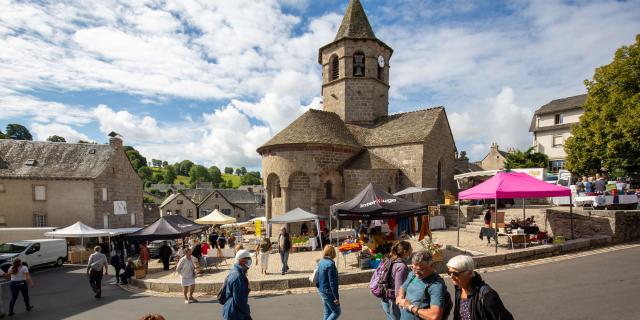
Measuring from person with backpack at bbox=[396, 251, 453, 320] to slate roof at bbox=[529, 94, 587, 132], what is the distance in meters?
42.4

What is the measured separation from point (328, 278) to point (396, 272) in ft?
3.87

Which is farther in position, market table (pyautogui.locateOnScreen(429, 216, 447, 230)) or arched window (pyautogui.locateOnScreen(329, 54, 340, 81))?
arched window (pyautogui.locateOnScreen(329, 54, 340, 81))

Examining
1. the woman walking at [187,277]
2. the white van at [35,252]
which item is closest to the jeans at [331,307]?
the woman walking at [187,277]

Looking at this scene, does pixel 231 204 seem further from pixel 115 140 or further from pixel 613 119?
pixel 613 119

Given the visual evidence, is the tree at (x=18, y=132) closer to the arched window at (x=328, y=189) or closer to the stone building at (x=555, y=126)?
the arched window at (x=328, y=189)

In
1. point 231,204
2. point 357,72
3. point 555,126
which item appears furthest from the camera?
point 231,204

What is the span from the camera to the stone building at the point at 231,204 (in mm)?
59844

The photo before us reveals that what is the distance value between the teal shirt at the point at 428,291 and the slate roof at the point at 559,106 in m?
42.4

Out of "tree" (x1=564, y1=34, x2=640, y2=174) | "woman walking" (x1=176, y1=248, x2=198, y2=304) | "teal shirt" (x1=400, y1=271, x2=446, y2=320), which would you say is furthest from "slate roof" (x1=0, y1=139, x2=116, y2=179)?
"tree" (x1=564, y1=34, x2=640, y2=174)

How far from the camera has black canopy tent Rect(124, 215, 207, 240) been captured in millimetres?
13148

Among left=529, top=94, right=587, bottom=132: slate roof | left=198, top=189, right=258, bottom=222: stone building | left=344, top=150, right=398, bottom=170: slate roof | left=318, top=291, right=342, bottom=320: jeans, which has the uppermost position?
left=529, top=94, right=587, bottom=132: slate roof

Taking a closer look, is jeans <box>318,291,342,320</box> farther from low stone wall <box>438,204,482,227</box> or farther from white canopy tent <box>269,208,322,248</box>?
low stone wall <box>438,204,482,227</box>

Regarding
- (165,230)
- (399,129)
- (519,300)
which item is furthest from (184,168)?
(519,300)

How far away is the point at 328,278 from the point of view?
217 inches
